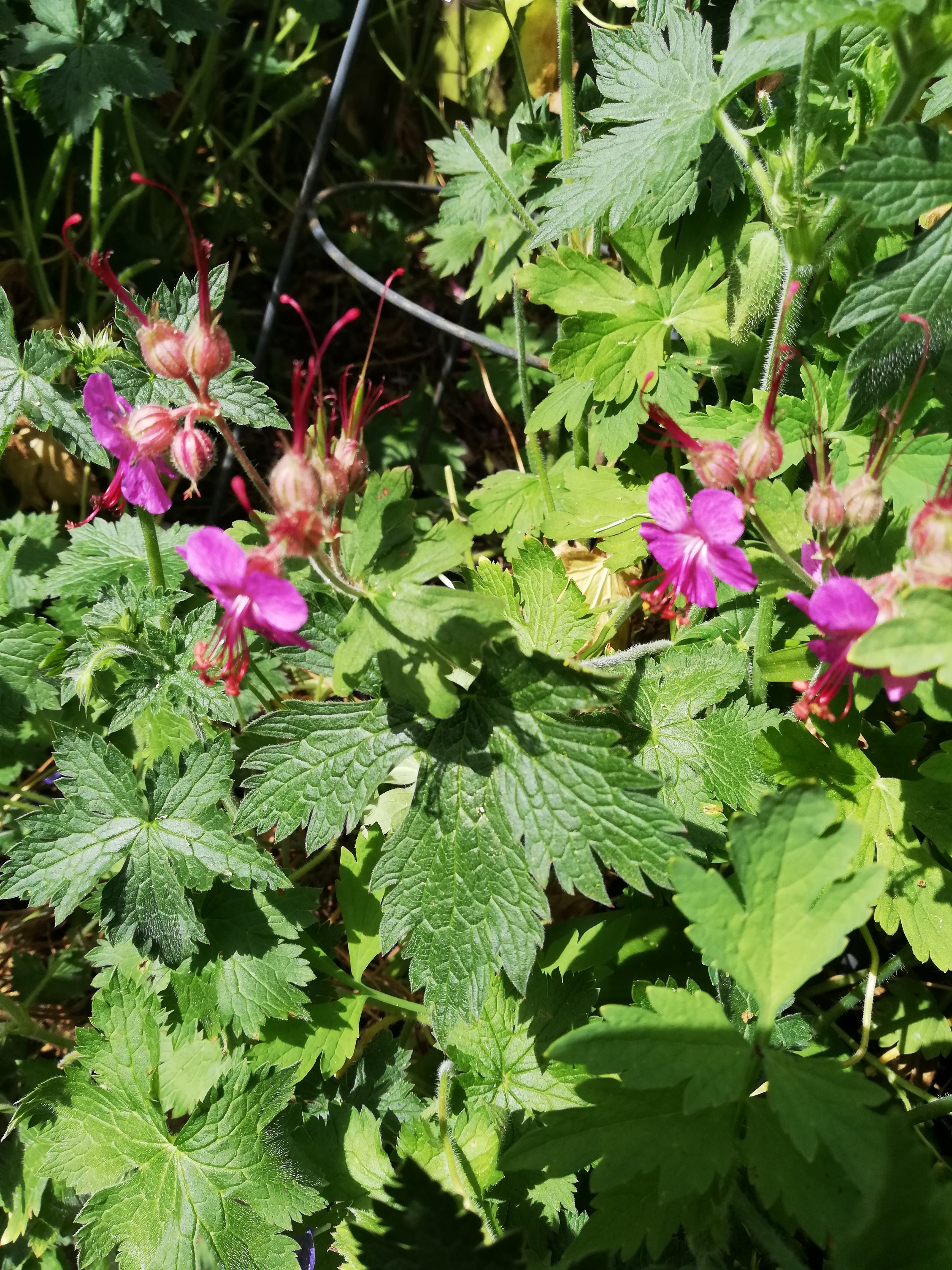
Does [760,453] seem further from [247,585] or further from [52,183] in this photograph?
[52,183]

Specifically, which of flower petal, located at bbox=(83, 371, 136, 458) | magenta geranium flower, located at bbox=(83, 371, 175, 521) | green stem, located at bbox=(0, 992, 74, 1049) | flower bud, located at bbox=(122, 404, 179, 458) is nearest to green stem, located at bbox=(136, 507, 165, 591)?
magenta geranium flower, located at bbox=(83, 371, 175, 521)

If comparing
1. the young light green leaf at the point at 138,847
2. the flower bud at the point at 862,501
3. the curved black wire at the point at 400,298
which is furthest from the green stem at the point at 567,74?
the young light green leaf at the point at 138,847

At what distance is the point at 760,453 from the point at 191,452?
729mm

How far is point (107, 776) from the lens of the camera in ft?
5.11

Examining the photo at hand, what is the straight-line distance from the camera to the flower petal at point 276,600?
1050 millimetres

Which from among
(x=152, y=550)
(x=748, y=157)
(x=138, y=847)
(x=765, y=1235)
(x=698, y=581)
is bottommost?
(x=765, y=1235)

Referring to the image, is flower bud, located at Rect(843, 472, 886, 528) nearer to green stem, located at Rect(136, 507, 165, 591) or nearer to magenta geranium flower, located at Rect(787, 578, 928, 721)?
magenta geranium flower, located at Rect(787, 578, 928, 721)

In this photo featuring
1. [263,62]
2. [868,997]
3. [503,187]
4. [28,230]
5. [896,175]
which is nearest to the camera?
[896,175]

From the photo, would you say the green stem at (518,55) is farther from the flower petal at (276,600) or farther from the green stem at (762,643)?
the flower petal at (276,600)

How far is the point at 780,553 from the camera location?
1.27 metres

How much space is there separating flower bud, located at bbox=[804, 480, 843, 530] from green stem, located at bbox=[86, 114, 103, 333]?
1.79 meters

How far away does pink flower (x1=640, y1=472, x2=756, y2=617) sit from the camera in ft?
3.84

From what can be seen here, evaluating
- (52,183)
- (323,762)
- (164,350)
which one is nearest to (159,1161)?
(323,762)

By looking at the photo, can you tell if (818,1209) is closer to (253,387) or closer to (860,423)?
(860,423)
